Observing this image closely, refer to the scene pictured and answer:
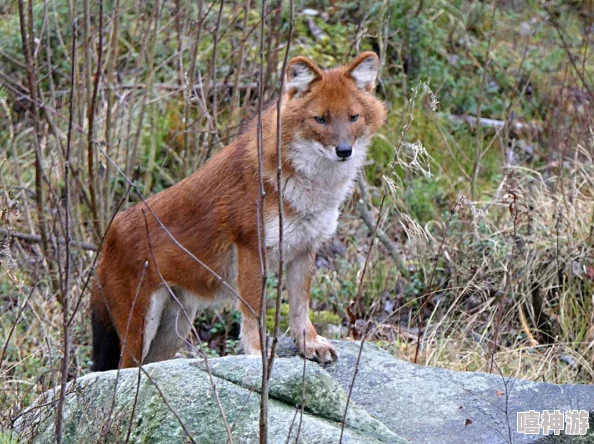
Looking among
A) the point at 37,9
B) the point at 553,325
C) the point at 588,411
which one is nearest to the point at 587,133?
the point at 553,325

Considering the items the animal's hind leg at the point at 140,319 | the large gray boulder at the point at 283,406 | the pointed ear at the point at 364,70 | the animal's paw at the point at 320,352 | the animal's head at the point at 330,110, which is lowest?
the animal's hind leg at the point at 140,319

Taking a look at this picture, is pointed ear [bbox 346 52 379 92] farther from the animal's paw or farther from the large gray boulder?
the large gray boulder

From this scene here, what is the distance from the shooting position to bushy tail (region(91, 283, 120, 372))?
18.9 feet

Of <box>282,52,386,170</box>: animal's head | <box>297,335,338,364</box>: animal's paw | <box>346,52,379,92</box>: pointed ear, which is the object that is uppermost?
<box>346,52,379,92</box>: pointed ear

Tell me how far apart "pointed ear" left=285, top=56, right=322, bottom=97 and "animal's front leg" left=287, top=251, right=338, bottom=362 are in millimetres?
1021

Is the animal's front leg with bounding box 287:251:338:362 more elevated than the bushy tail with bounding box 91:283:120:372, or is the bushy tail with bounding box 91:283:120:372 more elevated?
the animal's front leg with bounding box 287:251:338:362

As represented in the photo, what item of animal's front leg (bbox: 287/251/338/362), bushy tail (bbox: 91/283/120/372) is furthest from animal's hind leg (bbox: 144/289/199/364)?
animal's front leg (bbox: 287/251/338/362)

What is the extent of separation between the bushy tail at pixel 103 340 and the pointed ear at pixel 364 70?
7.08ft

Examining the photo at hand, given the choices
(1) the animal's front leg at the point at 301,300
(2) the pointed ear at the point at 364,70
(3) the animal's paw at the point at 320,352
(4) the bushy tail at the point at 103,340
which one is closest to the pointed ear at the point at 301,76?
(2) the pointed ear at the point at 364,70

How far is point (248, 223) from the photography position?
17.5 ft

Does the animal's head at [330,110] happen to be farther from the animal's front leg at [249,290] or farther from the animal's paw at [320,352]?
the animal's paw at [320,352]

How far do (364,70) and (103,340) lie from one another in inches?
95.8

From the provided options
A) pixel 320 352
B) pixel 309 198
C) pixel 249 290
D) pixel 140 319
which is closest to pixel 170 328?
pixel 140 319

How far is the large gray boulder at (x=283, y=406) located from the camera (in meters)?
3.51
